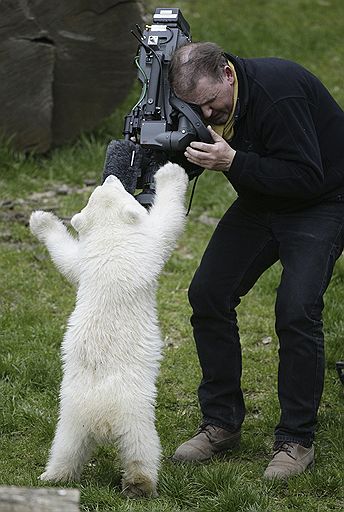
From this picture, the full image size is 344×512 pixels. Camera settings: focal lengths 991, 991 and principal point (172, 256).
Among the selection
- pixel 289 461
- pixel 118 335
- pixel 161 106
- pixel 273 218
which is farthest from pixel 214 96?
pixel 289 461

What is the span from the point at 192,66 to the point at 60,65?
4.65 meters

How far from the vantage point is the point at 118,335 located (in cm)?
442

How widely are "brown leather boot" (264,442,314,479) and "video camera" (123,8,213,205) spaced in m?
1.41

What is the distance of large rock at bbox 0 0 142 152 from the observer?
28.4 feet

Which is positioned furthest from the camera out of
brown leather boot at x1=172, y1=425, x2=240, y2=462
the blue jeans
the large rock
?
the large rock

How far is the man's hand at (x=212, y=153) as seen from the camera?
4562 mm

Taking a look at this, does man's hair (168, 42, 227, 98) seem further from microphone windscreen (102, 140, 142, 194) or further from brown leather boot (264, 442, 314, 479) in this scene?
brown leather boot (264, 442, 314, 479)

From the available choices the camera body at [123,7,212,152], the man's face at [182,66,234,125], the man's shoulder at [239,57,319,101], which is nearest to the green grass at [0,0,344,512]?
the camera body at [123,7,212,152]

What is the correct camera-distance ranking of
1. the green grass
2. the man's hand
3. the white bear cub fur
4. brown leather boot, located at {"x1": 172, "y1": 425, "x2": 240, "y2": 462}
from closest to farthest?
the white bear cub fur < the man's hand < the green grass < brown leather boot, located at {"x1": 172, "y1": 425, "x2": 240, "y2": 462}

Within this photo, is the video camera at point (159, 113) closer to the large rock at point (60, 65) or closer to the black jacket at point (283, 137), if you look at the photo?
the black jacket at point (283, 137)

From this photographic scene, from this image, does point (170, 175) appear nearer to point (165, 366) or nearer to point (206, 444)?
point (206, 444)

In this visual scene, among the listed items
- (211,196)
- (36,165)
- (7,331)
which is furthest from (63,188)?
(7,331)

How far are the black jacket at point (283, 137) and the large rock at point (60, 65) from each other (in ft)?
13.9

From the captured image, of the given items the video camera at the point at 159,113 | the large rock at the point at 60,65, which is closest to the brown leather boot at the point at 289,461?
the video camera at the point at 159,113
